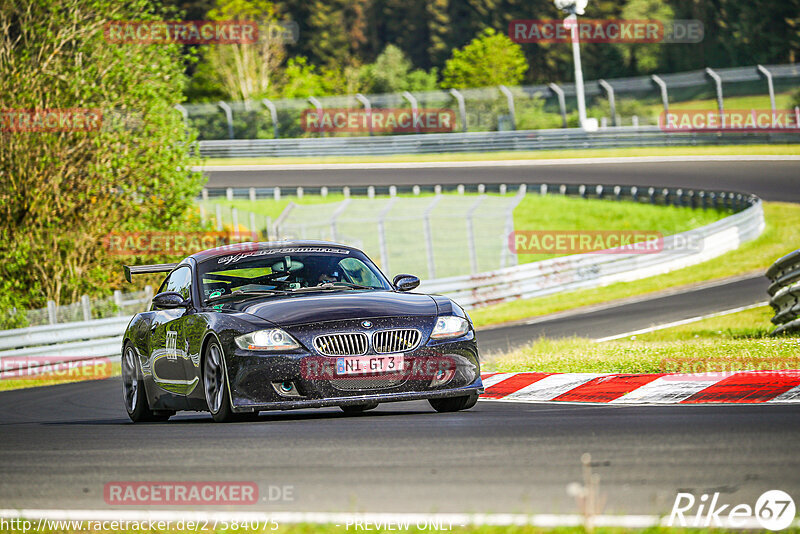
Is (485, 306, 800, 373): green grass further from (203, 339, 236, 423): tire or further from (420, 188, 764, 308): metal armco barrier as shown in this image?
(420, 188, 764, 308): metal armco barrier

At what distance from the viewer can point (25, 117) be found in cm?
2553

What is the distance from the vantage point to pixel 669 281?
88.3ft

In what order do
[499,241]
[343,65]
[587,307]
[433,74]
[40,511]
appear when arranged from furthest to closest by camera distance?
1. [343,65]
2. [433,74]
3. [499,241]
4. [587,307]
5. [40,511]

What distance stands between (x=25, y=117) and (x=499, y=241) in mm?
11371

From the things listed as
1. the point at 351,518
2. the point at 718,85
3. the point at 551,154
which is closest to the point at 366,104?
the point at 551,154

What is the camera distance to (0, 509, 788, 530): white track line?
4461 mm

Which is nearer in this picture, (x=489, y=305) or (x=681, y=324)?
(x=681, y=324)

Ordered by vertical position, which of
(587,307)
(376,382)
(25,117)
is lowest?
(587,307)

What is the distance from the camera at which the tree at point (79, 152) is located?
25625 mm

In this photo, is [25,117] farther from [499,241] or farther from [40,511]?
[40,511]

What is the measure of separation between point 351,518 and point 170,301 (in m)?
5.13

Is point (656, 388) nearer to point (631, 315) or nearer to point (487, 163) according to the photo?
point (631, 315)

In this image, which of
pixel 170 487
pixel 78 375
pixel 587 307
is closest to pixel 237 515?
pixel 170 487

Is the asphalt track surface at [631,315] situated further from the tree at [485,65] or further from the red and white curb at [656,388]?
the tree at [485,65]
